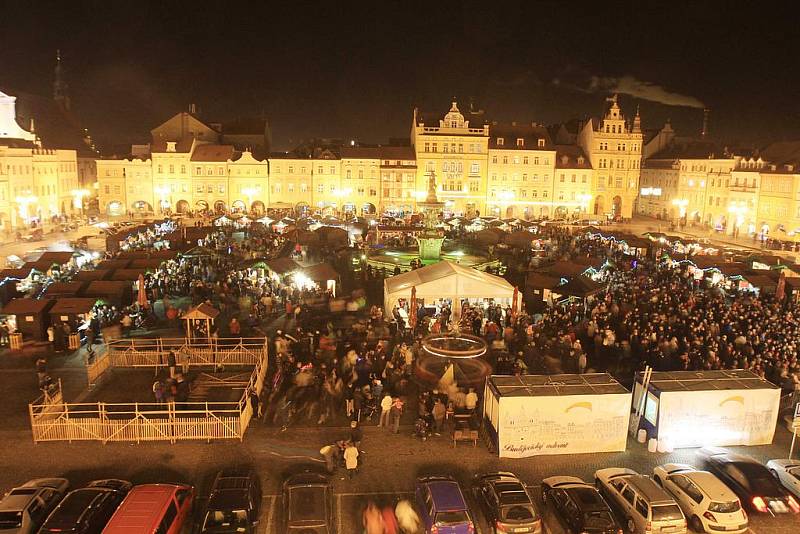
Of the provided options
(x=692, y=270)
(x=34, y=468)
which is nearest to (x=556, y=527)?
(x=34, y=468)

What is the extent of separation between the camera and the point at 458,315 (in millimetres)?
22000

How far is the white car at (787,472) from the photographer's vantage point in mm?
11842

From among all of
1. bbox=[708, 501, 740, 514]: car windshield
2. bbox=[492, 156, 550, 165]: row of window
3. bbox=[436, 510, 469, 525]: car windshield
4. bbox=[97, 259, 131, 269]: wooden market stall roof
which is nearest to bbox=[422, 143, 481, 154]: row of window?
bbox=[492, 156, 550, 165]: row of window

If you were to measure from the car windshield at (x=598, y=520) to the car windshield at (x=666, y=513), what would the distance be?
0.80 m

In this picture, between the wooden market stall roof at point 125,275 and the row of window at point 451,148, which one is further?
the row of window at point 451,148

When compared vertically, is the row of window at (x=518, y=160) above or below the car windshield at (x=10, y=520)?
above

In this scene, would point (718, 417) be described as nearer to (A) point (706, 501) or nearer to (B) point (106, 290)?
(A) point (706, 501)

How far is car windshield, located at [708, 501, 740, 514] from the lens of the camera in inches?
415

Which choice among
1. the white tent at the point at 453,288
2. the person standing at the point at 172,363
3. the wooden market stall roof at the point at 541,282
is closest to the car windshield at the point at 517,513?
the person standing at the point at 172,363

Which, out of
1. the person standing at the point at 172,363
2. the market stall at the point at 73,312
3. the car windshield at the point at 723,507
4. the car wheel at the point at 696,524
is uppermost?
the market stall at the point at 73,312

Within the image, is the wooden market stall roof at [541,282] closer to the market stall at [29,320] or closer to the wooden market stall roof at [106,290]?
the wooden market stall roof at [106,290]

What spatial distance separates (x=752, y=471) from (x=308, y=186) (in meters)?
53.5

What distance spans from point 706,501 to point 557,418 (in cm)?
317

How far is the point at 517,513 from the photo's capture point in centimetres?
1033
